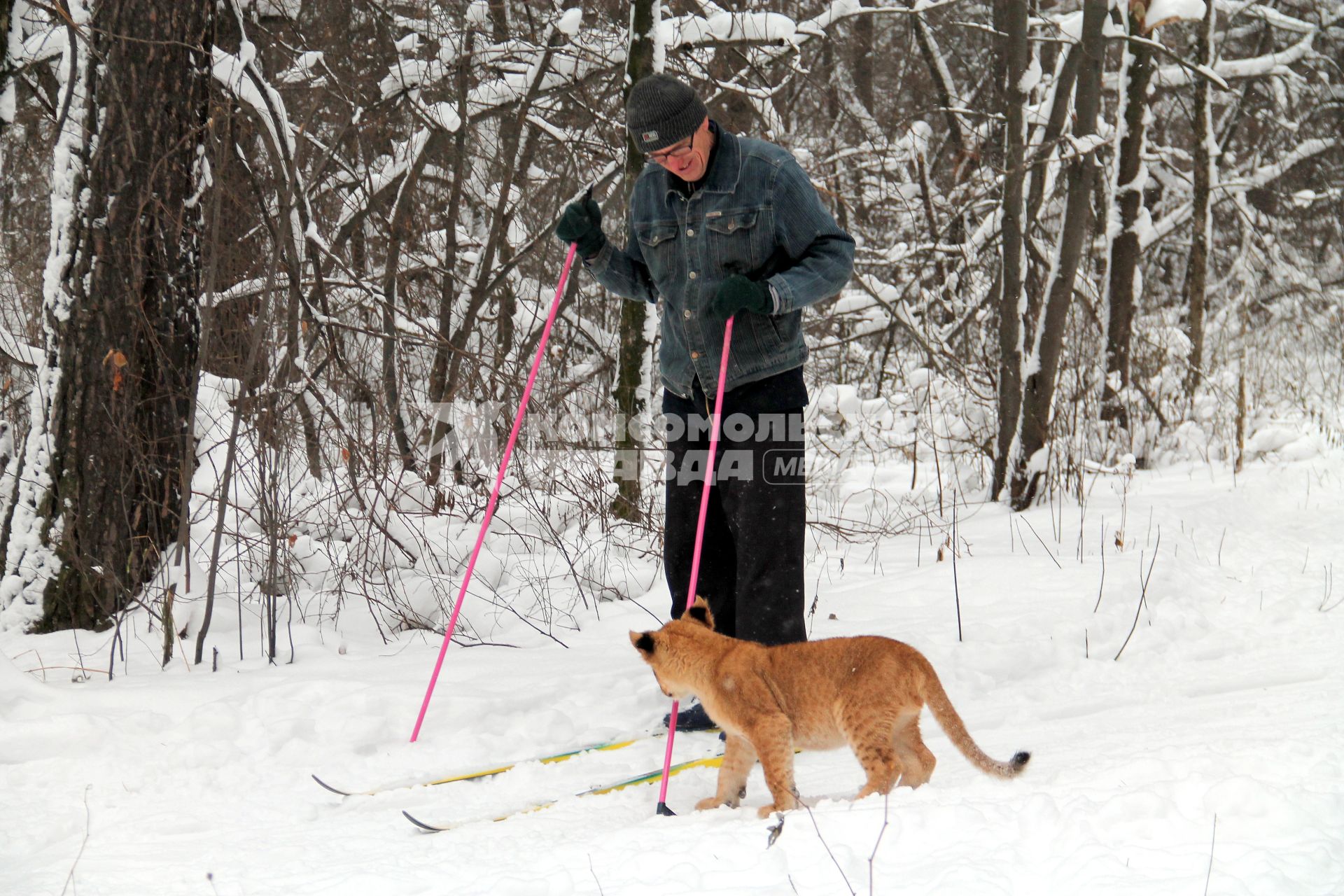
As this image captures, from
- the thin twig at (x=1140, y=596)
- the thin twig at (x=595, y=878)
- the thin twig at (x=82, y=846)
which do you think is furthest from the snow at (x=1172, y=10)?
the thin twig at (x=82, y=846)

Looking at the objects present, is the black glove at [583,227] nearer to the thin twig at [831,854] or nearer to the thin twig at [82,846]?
the thin twig at [831,854]

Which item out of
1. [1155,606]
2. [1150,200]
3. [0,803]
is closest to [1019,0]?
[1155,606]

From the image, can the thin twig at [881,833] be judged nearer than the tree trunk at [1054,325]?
Yes

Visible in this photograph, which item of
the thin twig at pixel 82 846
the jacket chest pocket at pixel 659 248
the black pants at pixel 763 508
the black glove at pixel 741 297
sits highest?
the jacket chest pocket at pixel 659 248

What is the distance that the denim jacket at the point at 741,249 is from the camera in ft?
11.1

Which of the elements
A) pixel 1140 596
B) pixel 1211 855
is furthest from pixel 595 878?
pixel 1140 596

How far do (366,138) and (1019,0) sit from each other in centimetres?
496

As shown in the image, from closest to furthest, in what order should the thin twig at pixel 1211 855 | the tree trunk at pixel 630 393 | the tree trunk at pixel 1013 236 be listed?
the thin twig at pixel 1211 855 → the tree trunk at pixel 630 393 → the tree trunk at pixel 1013 236

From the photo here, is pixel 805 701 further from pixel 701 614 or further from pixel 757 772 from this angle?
pixel 757 772

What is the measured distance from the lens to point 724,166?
135 inches

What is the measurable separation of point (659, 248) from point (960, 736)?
1918 millimetres

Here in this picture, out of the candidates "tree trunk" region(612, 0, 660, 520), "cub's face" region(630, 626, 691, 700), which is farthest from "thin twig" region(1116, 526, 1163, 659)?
"tree trunk" region(612, 0, 660, 520)

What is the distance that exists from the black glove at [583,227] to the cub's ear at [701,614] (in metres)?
1.37

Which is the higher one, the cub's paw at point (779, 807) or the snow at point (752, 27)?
the snow at point (752, 27)
